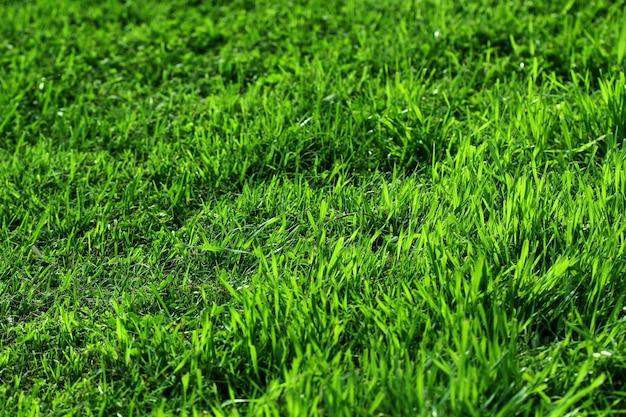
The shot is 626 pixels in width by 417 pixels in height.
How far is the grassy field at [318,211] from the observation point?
2416 mm

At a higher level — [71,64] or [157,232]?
[71,64]

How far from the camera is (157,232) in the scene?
3191 mm

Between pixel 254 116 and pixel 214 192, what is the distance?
1.88ft

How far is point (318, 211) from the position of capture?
3.18 meters

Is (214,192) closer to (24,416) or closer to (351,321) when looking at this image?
(351,321)

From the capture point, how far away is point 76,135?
3863mm

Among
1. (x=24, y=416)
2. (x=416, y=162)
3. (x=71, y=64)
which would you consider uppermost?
(x=71, y=64)

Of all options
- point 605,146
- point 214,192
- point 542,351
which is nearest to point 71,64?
point 214,192

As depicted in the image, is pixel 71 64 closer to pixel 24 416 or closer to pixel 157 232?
pixel 157 232

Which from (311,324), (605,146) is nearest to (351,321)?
(311,324)

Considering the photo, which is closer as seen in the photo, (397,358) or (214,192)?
(397,358)

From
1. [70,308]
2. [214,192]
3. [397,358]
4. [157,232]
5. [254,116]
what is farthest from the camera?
[254,116]

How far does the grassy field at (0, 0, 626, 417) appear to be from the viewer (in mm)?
2416

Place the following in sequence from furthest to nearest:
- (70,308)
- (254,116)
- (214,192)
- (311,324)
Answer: (254,116) → (214,192) → (70,308) → (311,324)
